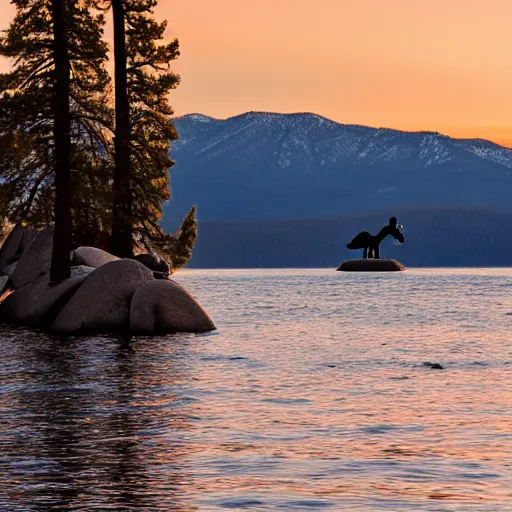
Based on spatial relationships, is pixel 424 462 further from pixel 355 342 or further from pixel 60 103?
pixel 60 103

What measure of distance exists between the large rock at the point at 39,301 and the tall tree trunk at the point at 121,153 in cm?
743

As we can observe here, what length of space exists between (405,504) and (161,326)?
881 inches

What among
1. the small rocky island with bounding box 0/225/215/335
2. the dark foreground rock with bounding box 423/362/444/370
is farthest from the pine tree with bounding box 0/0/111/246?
the dark foreground rock with bounding box 423/362/444/370

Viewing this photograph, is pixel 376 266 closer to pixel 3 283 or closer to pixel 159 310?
pixel 3 283

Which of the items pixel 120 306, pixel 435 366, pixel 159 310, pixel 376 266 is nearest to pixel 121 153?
pixel 120 306

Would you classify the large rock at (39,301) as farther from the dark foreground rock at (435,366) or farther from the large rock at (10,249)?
the dark foreground rock at (435,366)

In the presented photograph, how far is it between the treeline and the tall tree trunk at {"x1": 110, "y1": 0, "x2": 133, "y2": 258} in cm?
4

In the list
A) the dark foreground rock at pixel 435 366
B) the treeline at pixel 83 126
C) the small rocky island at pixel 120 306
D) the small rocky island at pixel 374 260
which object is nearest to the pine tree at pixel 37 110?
the treeline at pixel 83 126

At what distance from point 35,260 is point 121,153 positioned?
638cm

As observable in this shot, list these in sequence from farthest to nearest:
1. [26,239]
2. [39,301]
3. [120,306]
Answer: [26,239], [39,301], [120,306]

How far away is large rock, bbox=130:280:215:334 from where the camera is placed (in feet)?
106

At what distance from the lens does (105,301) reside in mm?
33000

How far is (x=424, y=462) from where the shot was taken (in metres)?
12.3

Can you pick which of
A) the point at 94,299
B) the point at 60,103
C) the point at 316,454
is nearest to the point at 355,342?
the point at 94,299
